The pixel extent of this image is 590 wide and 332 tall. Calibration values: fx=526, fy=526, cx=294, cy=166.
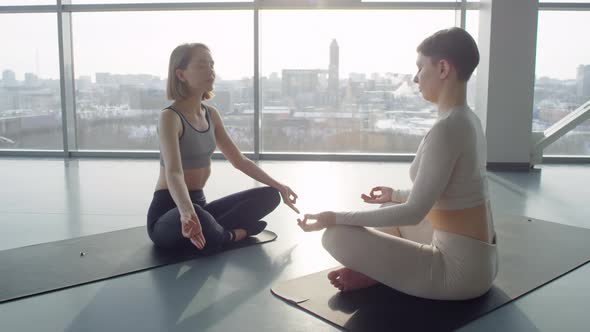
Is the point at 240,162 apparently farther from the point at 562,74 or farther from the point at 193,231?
the point at 562,74

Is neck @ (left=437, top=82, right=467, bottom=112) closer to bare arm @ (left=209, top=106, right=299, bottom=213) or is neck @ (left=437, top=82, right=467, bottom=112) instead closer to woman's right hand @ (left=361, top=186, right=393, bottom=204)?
woman's right hand @ (left=361, top=186, right=393, bottom=204)

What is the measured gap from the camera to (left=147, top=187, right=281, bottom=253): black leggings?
8.32 feet

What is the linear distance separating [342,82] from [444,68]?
16.2 feet

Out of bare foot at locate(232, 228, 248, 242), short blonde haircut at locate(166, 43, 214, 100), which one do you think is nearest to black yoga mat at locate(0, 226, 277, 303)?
bare foot at locate(232, 228, 248, 242)

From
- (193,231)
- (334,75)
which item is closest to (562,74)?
(334,75)

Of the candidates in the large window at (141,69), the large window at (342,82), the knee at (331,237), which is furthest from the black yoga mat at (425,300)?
the large window at (141,69)

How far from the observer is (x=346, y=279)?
80.7 inches

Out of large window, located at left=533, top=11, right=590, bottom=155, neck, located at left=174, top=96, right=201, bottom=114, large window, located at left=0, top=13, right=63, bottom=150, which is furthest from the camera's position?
large window, located at left=0, top=13, right=63, bottom=150

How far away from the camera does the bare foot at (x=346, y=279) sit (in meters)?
2.05

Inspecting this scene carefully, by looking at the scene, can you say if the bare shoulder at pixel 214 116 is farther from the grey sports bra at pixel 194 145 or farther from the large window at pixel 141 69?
the large window at pixel 141 69

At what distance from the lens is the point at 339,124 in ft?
22.0

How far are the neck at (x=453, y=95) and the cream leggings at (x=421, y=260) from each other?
0.45 m

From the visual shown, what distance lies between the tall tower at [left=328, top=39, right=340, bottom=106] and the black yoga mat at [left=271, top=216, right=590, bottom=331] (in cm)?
415

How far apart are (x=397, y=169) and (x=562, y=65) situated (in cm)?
253
